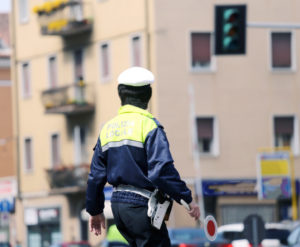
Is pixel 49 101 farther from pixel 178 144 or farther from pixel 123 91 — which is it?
pixel 123 91

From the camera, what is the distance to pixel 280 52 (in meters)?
45.9

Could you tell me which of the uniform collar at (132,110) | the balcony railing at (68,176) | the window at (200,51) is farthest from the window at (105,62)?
the uniform collar at (132,110)

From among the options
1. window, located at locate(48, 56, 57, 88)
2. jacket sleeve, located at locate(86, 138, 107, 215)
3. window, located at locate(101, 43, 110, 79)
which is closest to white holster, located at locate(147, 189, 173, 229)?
jacket sleeve, located at locate(86, 138, 107, 215)

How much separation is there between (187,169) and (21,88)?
1279 cm

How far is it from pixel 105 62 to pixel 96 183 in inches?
1621

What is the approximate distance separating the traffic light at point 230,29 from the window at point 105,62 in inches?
1030

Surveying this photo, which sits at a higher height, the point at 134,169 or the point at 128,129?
the point at 128,129

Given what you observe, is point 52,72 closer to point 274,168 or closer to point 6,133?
point 6,133

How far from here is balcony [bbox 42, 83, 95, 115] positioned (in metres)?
49.0

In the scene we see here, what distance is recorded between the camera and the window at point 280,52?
45875 mm

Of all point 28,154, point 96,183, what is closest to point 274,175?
point 28,154

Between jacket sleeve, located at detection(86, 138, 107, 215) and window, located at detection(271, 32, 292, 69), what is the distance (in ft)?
127

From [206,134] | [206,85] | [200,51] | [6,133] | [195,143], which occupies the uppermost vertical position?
[200,51]

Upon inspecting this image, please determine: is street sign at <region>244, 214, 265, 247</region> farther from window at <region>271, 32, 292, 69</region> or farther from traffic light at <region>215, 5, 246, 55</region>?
window at <region>271, 32, 292, 69</region>
